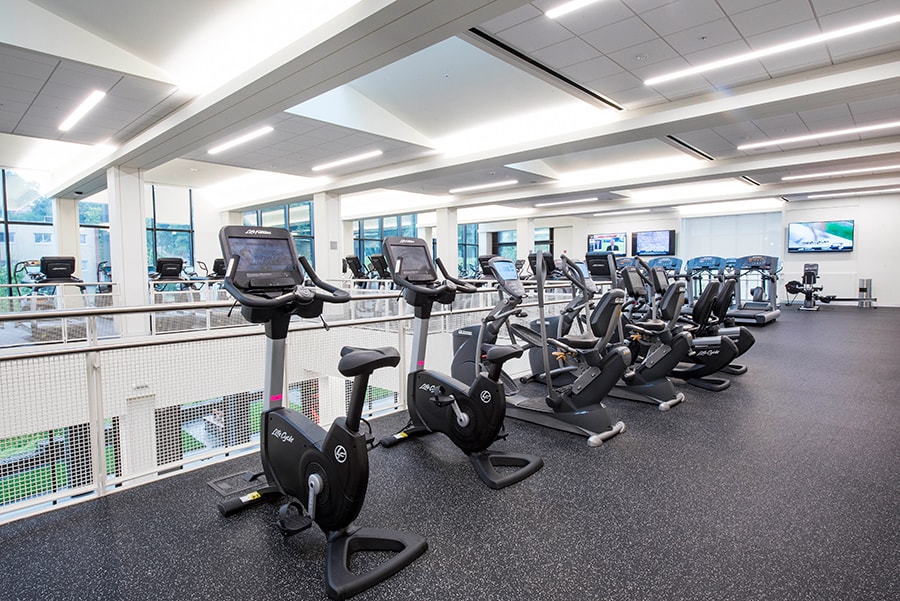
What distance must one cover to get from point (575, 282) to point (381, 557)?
9.49 ft

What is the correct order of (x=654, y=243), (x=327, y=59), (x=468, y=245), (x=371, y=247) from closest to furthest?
(x=327, y=59), (x=654, y=243), (x=371, y=247), (x=468, y=245)

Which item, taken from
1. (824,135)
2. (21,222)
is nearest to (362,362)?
(824,135)

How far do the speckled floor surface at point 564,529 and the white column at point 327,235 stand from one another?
7.66 meters

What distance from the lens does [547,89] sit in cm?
620

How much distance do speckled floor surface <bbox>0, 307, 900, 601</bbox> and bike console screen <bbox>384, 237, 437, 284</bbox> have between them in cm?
110

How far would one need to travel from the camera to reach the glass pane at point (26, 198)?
10.8 metres

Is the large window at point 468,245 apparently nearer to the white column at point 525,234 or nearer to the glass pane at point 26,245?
the white column at point 525,234

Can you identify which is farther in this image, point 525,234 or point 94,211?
point 525,234

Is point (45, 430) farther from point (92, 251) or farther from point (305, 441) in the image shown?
point (92, 251)

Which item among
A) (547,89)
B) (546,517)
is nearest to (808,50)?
(547,89)

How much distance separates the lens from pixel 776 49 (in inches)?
182

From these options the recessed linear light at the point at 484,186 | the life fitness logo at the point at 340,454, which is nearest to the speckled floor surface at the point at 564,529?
the life fitness logo at the point at 340,454

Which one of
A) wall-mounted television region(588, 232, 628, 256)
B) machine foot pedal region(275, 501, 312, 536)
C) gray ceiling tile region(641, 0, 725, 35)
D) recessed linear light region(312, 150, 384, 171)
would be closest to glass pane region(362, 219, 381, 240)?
wall-mounted television region(588, 232, 628, 256)

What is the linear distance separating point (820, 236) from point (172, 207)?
18333mm
